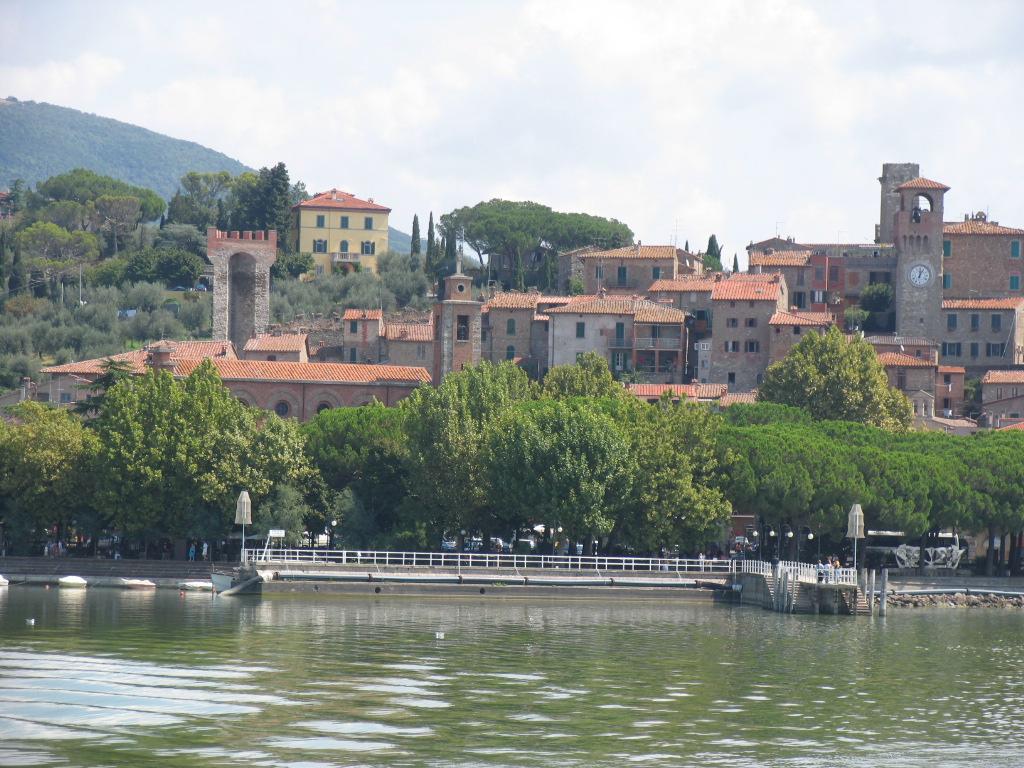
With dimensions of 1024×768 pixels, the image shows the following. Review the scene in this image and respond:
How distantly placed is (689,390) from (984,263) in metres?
29.4

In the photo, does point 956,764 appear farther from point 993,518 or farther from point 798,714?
point 993,518

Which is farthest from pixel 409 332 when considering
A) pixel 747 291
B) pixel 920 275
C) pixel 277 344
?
pixel 920 275

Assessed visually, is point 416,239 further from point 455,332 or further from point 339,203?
point 455,332

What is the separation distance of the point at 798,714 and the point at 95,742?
1478 cm

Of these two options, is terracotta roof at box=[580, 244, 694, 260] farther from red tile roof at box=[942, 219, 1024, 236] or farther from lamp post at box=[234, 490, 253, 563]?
lamp post at box=[234, 490, 253, 563]

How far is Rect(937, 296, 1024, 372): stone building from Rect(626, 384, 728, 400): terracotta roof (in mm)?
19797

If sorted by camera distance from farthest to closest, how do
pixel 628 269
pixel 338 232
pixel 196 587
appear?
pixel 338 232 < pixel 628 269 < pixel 196 587

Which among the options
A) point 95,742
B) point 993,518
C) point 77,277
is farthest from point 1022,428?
point 77,277

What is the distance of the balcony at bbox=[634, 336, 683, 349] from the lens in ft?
368

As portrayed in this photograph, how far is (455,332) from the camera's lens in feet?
325

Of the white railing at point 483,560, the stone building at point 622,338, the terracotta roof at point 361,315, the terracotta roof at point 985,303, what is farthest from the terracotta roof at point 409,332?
the white railing at point 483,560

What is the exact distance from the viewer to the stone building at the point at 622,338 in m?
112

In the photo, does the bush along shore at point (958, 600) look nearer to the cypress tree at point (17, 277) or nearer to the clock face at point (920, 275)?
the clock face at point (920, 275)

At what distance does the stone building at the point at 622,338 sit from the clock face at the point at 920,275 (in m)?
16.2
